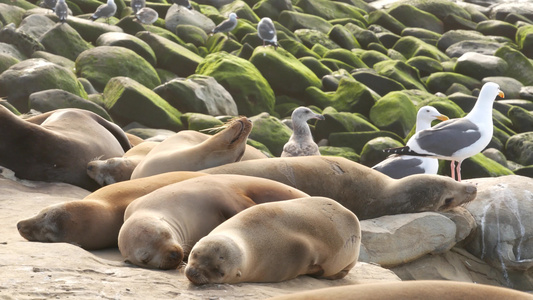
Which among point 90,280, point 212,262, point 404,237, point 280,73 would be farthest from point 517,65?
point 90,280

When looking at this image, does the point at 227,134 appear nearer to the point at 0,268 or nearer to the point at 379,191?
the point at 379,191

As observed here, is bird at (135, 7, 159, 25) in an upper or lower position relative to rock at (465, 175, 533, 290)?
lower

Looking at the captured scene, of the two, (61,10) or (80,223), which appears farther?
(61,10)

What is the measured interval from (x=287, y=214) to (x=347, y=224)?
15.5 inches

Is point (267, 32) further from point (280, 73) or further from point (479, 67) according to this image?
point (479, 67)

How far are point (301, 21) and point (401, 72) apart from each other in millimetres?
4639

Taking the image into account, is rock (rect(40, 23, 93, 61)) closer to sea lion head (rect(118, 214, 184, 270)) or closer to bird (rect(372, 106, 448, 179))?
bird (rect(372, 106, 448, 179))

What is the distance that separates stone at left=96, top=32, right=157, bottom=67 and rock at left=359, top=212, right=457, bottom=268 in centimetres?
1135

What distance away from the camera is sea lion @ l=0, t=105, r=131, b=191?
5855 mm

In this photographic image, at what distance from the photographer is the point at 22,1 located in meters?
19.9

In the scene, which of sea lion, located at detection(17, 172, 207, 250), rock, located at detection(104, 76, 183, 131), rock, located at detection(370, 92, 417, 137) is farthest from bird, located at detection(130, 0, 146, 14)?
sea lion, located at detection(17, 172, 207, 250)

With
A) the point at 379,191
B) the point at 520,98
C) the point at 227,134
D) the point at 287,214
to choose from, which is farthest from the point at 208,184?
the point at 520,98

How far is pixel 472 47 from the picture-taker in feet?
86.0

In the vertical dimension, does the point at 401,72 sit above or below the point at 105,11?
below
